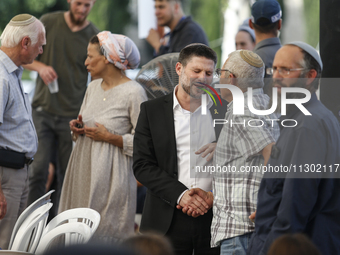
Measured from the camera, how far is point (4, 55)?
342cm

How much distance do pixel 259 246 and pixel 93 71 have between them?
2.01m

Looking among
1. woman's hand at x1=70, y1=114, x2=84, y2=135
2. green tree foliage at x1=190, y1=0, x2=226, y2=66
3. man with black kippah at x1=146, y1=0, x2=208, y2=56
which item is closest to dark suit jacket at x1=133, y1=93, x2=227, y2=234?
woman's hand at x1=70, y1=114, x2=84, y2=135

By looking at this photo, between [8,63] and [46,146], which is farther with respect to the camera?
[46,146]

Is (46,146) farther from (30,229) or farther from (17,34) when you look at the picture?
(30,229)

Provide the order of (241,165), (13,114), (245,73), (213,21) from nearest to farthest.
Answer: (241,165)
(245,73)
(13,114)
(213,21)

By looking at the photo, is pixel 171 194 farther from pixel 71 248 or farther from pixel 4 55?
pixel 71 248

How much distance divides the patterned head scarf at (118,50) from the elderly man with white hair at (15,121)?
0.48 meters

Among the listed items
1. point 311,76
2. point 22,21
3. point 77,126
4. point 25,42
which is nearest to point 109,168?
point 77,126

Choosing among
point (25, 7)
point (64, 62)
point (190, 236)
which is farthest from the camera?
point (25, 7)

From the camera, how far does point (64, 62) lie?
484cm

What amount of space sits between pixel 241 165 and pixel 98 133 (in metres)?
1.39

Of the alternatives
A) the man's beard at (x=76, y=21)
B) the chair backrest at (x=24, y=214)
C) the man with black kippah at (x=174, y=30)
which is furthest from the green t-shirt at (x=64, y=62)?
the chair backrest at (x=24, y=214)

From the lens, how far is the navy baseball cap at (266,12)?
374 centimetres

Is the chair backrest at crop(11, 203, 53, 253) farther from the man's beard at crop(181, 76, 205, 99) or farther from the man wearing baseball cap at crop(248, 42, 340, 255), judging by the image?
the man wearing baseball cap at crop(248, 42, 340, 255)
